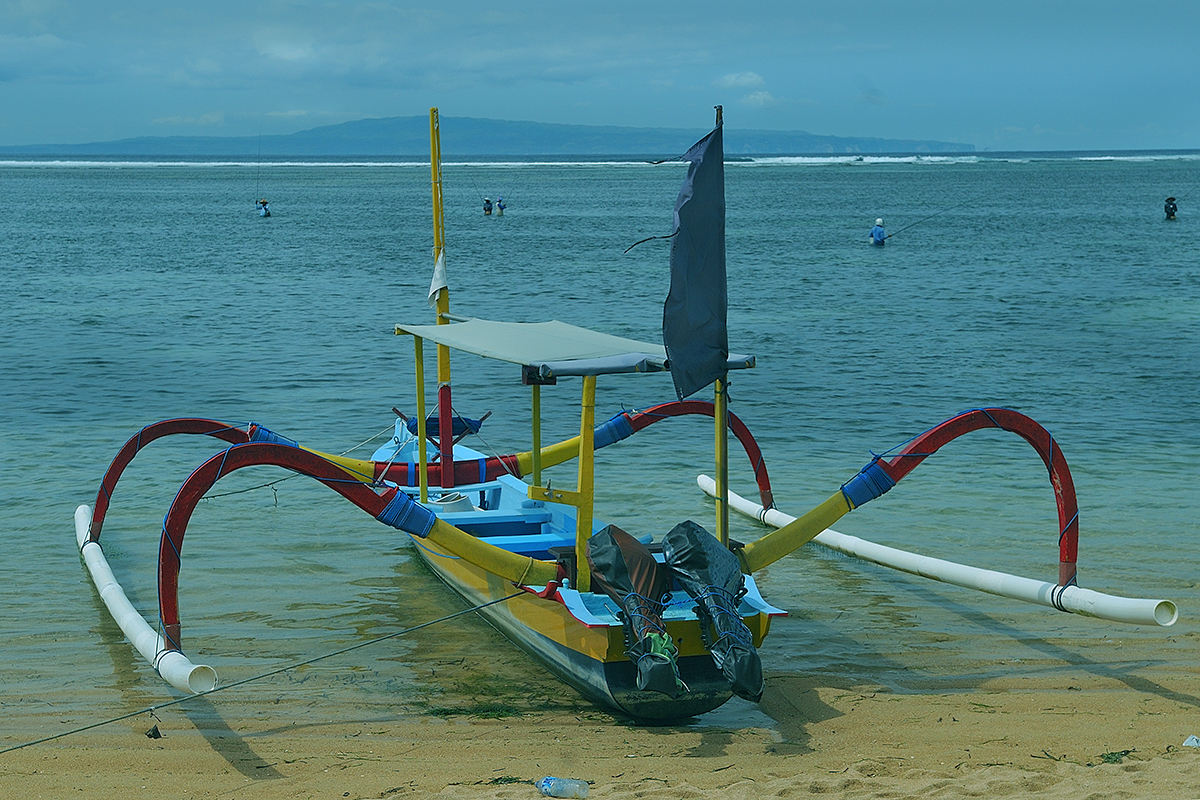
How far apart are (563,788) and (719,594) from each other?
1.53 meters

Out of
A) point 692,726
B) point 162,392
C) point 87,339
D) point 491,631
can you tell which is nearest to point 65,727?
point 491,631

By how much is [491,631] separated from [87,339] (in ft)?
62.1

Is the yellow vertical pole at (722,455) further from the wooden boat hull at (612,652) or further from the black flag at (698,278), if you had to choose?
the wooden boat hull at (612,652)

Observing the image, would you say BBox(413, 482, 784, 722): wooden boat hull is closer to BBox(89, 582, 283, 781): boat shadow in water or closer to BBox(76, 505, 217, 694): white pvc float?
BBox(89, 582, 283, 781): boat shadow in water

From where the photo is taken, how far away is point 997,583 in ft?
29.8

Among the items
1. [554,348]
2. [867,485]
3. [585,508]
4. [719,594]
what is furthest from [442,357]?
[719,594]

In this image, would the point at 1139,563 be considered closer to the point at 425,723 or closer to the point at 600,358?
the point at 600,358

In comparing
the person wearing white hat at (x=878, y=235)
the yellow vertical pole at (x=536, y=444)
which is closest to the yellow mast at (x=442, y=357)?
the yellow vertical pole at (x=536, y=444)

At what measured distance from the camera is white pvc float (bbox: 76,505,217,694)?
6.56 metres

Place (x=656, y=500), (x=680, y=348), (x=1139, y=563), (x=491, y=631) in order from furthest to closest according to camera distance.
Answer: (x=656, y=500) < (x=1139, y=563) < (x=491, y=631) < (x=680, y=348)

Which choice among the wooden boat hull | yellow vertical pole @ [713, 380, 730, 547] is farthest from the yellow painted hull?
yellow vertical pole @ [713, 380, 730, 547]

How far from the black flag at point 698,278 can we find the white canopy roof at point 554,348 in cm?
22

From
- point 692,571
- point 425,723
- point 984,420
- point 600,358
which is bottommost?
point 425,723

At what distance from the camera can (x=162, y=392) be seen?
63.9ft
